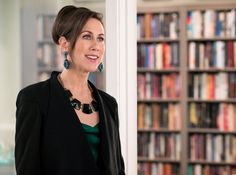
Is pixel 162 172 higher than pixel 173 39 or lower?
lower

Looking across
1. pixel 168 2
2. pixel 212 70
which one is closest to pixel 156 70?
pixel 212 70

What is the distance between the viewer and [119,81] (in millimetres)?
1919

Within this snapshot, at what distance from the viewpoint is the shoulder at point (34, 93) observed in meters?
1.20

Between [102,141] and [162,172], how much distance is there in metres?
3.01

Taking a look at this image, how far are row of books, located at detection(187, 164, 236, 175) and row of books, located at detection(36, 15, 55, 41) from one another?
2.76 meters

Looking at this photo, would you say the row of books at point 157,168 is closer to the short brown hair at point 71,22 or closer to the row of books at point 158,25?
the row of books at point 158,25

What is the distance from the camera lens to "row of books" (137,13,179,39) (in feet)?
13.3

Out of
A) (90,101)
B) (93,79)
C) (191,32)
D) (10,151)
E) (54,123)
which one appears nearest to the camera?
(54,123)

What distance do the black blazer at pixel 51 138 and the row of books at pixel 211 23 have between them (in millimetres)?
2911

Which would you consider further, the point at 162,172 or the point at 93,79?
the point at 162,172

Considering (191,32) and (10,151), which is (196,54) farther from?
(10,151)

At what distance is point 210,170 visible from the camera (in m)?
4.06

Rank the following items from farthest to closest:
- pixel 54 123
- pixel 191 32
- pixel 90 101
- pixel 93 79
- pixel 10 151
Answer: pixel 191 32 → pixel 93 79 → pixel 10 151 → pixel 90 101 → pixel 54 123

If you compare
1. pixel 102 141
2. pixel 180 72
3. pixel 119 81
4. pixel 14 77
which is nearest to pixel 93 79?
pixel 119 81
